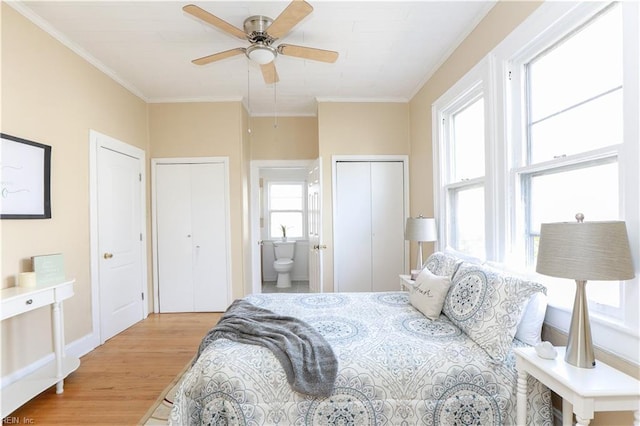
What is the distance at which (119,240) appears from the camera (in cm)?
338

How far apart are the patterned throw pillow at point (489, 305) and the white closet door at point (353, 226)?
2.02 meters

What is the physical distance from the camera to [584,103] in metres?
1.58

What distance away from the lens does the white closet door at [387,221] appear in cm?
404

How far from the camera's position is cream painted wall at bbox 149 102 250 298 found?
3.99m

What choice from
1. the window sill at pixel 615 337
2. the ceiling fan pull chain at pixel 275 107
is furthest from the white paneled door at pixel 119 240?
the window sill at pixel 615 337

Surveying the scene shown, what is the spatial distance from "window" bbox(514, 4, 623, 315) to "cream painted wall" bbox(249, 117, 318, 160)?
3.05 meters

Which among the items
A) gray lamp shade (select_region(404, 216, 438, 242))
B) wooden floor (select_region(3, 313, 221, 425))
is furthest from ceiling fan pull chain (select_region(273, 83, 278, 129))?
wooden floor (select_region(3, 313, 221, 425))

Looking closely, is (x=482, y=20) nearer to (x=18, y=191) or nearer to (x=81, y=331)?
(x=18, y=191)

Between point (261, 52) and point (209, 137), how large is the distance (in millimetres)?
1968

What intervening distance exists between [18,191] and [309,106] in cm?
322

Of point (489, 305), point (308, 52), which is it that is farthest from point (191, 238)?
point (489, 305)

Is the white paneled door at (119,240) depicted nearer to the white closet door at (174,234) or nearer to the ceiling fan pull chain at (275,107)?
the white closet door at (174,234)

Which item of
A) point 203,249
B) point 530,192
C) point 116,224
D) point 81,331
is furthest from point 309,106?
point 81,331

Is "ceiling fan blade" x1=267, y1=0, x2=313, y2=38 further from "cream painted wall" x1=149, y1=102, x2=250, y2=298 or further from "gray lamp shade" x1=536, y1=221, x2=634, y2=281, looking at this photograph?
"cream painted wall" x1=149, y1=102, x2=250, y2=298
